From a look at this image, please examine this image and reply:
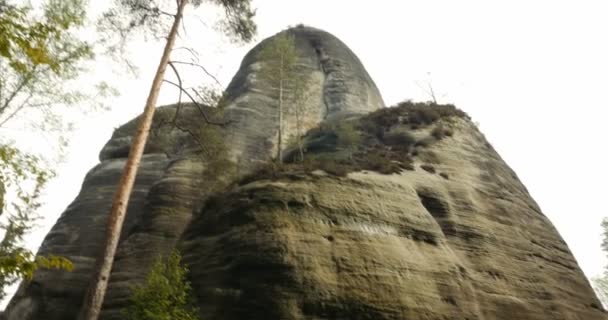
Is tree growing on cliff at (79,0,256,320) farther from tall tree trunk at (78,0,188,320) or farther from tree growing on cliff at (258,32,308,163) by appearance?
tree growing on cliff at (258,32,308,163)

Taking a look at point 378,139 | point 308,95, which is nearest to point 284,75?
point 308,95

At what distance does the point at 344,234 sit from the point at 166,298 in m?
4.11

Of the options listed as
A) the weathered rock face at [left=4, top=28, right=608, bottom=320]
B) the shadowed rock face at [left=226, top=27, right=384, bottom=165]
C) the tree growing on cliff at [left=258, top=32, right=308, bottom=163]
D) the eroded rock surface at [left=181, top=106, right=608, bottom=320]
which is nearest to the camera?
the eroded rock surface at [left=181, top=106, right=608, bottom=320]

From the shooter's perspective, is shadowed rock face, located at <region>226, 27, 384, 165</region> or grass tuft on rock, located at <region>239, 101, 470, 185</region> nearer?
grass tuft on rock, located at <region>239, 101, 470, 185</region>

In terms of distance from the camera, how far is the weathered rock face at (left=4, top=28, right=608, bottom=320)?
8.80m

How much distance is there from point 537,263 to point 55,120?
589 inches

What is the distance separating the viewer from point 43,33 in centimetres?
367

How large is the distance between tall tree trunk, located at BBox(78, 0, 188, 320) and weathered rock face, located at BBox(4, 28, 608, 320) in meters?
1.74

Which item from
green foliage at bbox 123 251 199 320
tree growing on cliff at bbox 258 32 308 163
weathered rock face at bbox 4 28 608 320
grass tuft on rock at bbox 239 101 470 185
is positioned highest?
tree growing on cliff at bbox 258 32 308 163

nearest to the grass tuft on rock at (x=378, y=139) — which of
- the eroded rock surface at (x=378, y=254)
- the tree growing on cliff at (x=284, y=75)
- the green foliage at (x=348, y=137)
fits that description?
the green foliage at (x=348, y=137)

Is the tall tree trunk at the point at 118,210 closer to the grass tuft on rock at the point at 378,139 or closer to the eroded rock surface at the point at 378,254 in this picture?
the eroded rock surface at the point at 378,254

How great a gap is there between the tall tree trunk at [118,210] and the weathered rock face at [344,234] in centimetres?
174

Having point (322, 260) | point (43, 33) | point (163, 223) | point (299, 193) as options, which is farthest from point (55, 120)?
point (43, 33)

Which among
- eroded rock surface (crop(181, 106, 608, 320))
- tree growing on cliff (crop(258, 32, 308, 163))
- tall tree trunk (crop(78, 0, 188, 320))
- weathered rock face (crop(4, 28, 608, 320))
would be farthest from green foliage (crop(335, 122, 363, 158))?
tall tree trunk (crop(78, 0, 188, 320))
